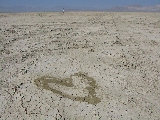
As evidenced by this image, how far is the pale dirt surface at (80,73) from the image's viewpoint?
6.67 meters

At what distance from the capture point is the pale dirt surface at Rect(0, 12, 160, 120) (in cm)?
667

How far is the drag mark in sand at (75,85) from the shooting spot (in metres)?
7.24

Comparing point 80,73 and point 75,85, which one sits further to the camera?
point 80,73

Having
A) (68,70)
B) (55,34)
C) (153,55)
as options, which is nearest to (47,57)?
(68,70)

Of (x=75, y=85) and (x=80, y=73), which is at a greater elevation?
(x=80, y=73)

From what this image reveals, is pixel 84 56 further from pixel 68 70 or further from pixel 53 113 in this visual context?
pixel 53 113

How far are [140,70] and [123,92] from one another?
1.86 metres

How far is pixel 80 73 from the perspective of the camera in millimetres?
8828

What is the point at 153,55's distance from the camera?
10.6 metres

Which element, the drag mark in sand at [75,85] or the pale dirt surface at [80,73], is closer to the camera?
the pale dirt surface at [80,73]

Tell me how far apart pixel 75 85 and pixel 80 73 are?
0.92 meters

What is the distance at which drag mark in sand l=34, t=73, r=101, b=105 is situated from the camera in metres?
7.24

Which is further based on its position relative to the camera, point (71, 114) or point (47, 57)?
point (47, 57)

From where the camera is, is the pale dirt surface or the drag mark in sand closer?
the pale dirt surface
